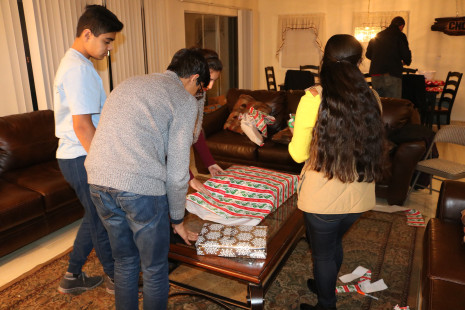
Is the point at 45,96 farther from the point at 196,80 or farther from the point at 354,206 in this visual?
the point at 354,206

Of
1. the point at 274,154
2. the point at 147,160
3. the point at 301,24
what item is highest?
the point at 301,24

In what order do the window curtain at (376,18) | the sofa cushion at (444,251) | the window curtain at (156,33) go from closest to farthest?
the sofa cushion at (444,251)
the window curtain at (156,33)
the window curtain at (376,18)

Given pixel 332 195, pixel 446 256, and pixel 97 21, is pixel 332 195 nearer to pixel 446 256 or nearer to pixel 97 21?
pixel 446 256


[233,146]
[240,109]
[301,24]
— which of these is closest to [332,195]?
[233,146]

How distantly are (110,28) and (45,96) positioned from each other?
2.44m

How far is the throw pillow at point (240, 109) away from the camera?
14.0 feet

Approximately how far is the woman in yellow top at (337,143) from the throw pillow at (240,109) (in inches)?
105

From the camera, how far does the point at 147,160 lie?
1408 mm

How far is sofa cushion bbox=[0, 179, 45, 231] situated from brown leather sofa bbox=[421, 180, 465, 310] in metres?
2.53

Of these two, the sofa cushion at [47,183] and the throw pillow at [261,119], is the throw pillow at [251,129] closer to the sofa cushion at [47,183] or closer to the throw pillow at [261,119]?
the throw pillow at [261,119]

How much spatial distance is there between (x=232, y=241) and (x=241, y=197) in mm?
434

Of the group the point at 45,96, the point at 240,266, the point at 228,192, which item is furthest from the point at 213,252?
the point at 45,96

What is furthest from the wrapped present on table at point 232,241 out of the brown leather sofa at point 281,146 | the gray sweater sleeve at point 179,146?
the brown leather sofa at point 281,146

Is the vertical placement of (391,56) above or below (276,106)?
above
